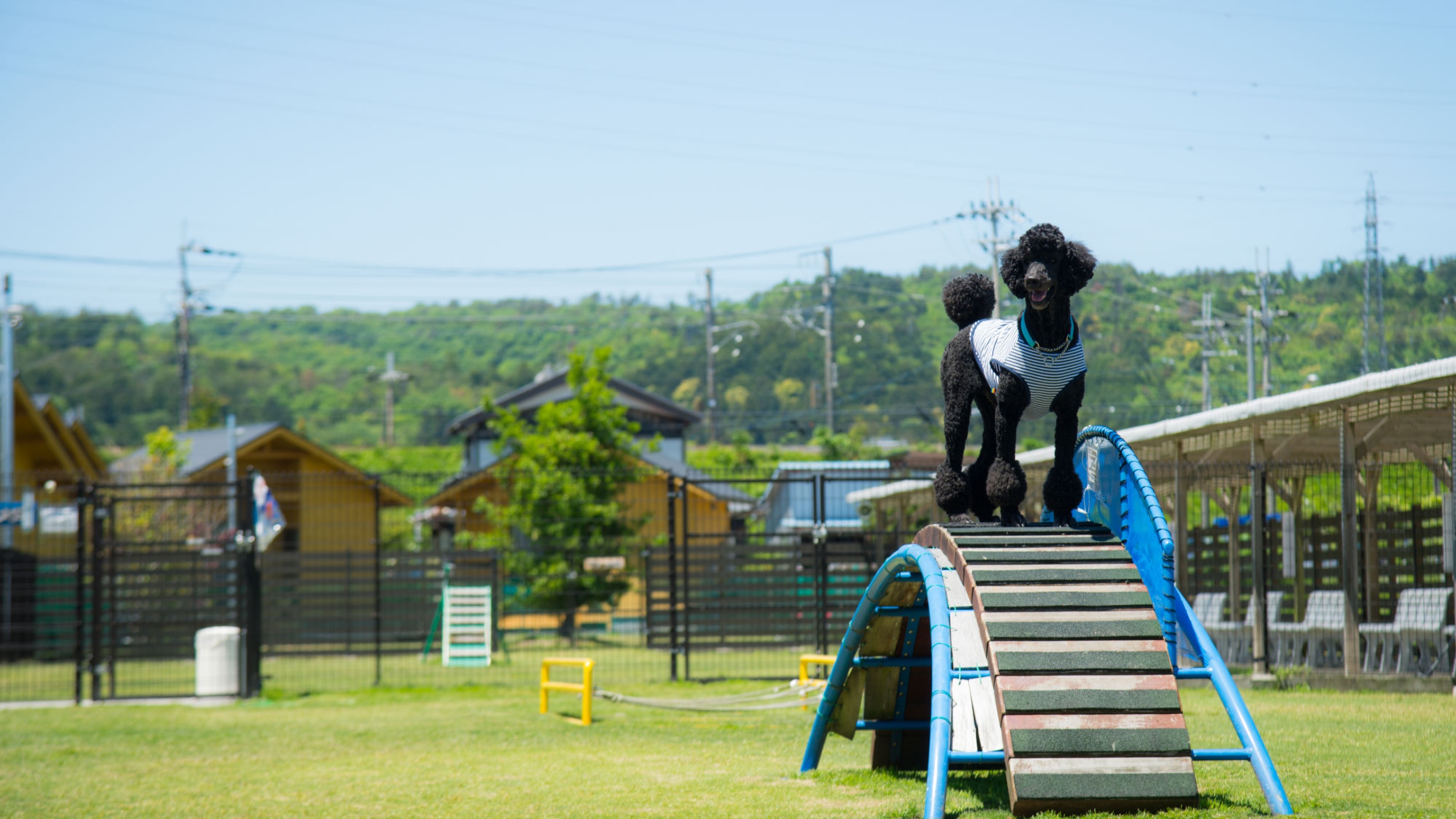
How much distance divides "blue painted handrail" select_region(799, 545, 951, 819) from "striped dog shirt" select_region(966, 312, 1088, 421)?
0.95m

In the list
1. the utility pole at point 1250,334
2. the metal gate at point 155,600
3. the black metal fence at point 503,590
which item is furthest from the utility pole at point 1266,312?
the metal gate at point 155,600

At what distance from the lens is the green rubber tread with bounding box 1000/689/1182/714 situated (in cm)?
470

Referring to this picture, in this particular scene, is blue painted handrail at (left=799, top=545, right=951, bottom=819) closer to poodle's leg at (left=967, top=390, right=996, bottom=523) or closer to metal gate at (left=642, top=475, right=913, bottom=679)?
poodle's leg at (left=967, top=390, right=996, bottom=523)

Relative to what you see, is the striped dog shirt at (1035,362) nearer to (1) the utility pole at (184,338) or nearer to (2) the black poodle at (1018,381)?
(2) the black poodle at (1018,381)

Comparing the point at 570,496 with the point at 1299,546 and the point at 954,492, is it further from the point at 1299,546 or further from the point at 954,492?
the point at 954,492

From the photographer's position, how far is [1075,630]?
4.98m

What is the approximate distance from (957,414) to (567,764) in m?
3.57

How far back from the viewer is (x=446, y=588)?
16.8 m

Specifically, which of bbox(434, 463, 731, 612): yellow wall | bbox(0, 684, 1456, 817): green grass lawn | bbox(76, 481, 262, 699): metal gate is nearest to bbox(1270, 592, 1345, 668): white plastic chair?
bbox(0, 684, 1456, 817): green grass lawn

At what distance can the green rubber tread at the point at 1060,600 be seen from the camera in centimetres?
507

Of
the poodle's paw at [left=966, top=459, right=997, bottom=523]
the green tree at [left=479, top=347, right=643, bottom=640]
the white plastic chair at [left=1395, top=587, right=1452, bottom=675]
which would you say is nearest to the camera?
the poodle's paw at [left=966, top=459, right=997, bottom=523]

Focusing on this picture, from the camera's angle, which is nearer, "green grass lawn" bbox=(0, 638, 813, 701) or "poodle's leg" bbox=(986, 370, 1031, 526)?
"poodle's leg" bbox=(986, 370, 1031, 526)

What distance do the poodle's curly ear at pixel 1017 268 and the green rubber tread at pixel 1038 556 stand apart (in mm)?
1185

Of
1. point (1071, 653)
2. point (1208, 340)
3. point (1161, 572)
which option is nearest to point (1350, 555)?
point (1161, 572)
